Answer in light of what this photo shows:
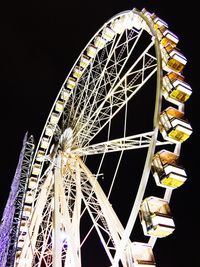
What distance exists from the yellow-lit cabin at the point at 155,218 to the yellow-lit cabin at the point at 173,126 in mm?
1727

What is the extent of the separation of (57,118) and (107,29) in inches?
168

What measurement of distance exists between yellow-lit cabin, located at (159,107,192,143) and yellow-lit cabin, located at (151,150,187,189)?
0.70 meters

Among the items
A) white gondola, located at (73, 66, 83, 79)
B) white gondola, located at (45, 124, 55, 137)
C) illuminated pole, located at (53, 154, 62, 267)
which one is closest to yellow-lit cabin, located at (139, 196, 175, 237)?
illuminated pole, located at (53, 154, 62, 267)

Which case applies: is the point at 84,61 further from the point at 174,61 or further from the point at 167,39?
the point at 174,61

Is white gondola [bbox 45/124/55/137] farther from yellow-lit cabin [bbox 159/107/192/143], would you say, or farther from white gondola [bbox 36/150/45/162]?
yellow-lit cabin [bbox 159/107/192/143]

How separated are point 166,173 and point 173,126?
128 centimetres

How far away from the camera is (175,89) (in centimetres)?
982

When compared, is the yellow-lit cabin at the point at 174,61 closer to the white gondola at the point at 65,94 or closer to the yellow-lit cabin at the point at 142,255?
the yellow-lit cabin at the point at 142,255

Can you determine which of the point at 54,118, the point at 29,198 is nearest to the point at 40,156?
the point at 54,118

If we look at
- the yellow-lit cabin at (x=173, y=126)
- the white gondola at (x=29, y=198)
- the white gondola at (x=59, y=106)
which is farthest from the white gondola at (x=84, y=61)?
the yellow-lit cabin at (x=173, y=126)

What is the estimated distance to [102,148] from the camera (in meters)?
11.0

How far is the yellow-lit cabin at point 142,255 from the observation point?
7500mm

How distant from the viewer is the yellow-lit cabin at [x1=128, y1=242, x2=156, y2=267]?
24.6ft

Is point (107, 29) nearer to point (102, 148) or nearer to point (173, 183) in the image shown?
point (102, 148)
